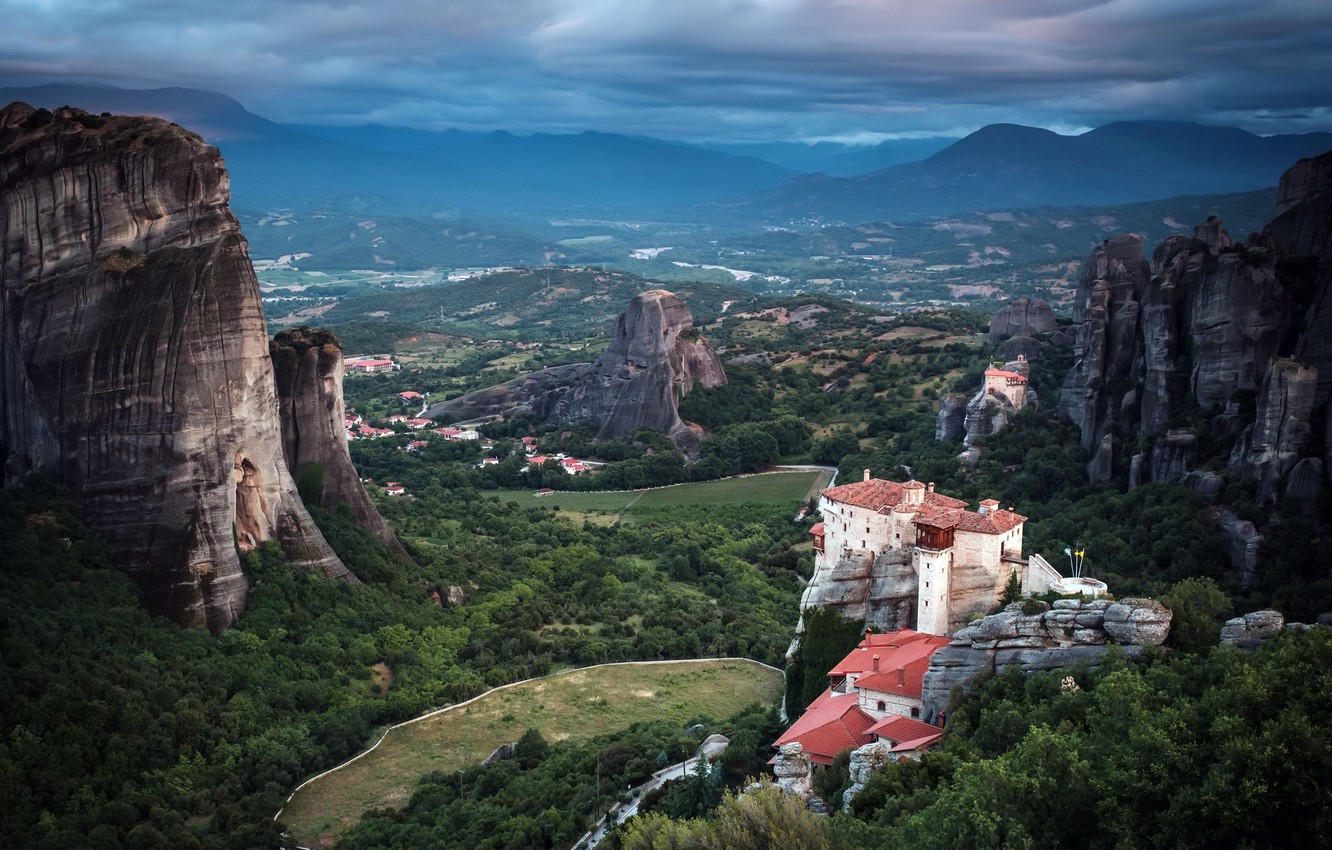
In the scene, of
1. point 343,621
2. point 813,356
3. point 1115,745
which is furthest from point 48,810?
point 813,356

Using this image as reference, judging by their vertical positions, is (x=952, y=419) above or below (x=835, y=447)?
above

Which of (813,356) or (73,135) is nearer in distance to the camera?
(73,135)

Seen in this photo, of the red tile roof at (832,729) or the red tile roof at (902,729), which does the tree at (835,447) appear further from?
the red tile roof at (902,729)

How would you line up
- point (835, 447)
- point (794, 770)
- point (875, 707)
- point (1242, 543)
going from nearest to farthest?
point (794, 770) → point (875, 707) → point (1242, 543) → point (835, 447)

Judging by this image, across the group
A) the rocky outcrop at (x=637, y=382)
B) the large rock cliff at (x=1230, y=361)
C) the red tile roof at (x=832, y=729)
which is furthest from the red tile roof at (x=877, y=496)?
the rocky outcrop at (x=637, y=382)

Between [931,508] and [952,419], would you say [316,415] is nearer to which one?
[931,508]

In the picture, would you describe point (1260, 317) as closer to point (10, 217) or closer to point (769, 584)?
point (769, 584)

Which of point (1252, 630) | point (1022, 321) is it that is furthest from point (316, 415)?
point (1022, 321)
